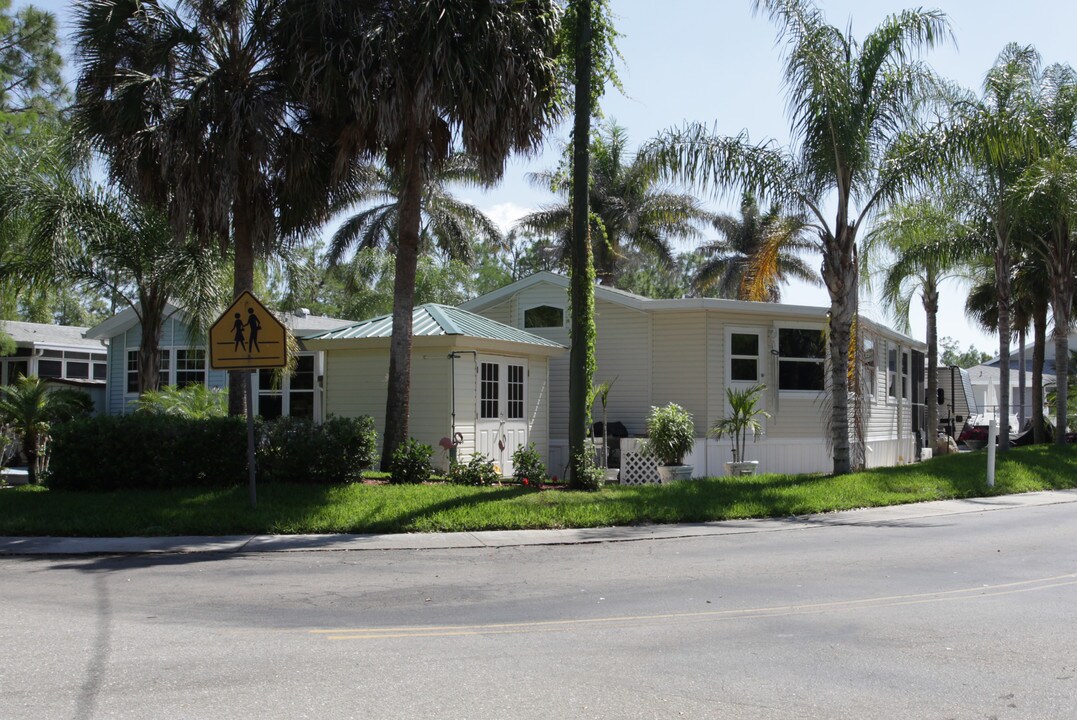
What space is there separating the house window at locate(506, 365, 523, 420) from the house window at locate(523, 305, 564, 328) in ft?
11.5

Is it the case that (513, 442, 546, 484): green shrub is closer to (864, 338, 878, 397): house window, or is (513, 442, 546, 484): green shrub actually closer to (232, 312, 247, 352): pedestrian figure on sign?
(232, 312, 247, 352): pedestrian figure on sign

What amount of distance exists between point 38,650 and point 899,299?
27.0m

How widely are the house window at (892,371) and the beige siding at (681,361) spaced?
7348 mm

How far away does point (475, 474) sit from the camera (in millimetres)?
15469

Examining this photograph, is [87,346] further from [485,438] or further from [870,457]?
[870,457]

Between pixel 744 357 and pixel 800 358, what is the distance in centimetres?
142

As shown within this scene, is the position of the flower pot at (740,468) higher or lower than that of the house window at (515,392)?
lower

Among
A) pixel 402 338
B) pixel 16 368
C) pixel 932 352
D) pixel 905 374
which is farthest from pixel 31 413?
pixel 932 352

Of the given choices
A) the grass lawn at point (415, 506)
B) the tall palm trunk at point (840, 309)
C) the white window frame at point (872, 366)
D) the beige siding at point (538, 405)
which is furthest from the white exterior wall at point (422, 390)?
the white window frame at point (872, 366)

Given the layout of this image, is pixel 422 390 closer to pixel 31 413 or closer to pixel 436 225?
pixel 31 413

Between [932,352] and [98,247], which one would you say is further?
[932,352]

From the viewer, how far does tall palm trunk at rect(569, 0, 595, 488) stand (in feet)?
50.2

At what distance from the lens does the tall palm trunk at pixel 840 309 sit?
17.4 m

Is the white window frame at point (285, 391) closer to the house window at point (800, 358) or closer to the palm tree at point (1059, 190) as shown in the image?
the house window at point (800, 358)
